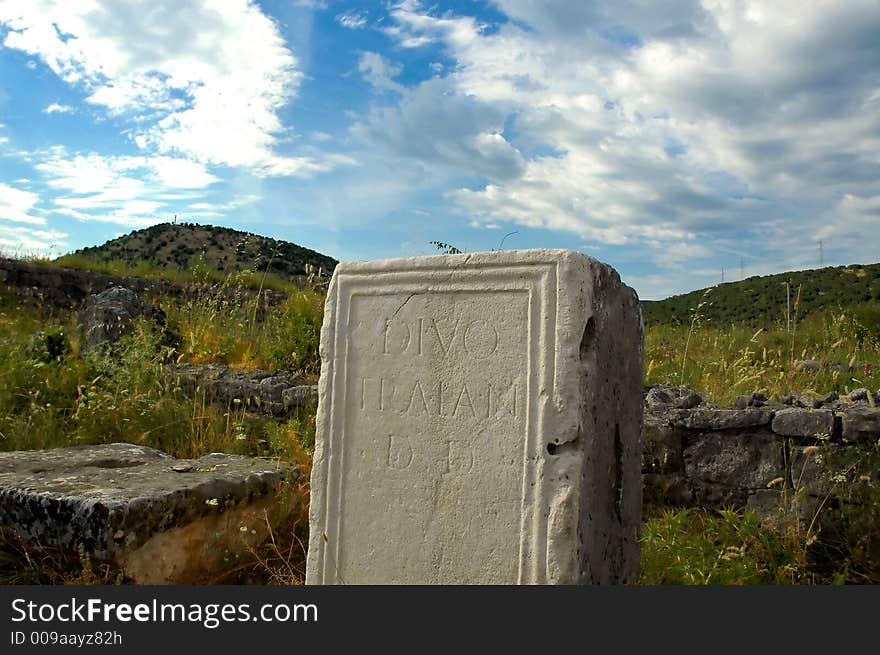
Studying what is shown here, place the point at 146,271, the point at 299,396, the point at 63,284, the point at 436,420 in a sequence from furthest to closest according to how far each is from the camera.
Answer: the point at 146,271, the point at 63,284, the point at 299,396, the point at 436,420

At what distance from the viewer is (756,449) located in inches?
155

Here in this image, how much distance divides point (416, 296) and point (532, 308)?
18.1 inches

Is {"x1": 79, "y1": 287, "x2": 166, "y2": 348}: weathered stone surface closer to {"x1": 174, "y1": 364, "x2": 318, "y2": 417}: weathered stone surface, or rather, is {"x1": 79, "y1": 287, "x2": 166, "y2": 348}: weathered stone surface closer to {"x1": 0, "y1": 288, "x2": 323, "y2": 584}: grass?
{"x1": 0, "y1": 288, "x2": 323, "y2": 584}: grass

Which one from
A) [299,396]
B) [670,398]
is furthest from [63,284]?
[670,398]

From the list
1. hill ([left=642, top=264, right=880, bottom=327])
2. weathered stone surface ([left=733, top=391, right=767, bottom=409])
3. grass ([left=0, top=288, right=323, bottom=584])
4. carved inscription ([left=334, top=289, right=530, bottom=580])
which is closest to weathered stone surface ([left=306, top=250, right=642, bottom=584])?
carved inscription ([left=334, top=289, right=530, bottom=580])

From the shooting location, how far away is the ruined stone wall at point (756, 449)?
3.70 m

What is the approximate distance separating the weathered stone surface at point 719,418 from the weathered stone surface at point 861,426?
36 cm

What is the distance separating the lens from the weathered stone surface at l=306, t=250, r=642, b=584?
89.9 inches

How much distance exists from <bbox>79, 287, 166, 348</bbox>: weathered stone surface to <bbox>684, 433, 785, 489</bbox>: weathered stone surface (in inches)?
201

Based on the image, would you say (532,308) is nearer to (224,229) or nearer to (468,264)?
(468,264)

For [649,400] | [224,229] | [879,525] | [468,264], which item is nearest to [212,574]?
[468,264]

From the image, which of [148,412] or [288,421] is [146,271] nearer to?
[148,412]

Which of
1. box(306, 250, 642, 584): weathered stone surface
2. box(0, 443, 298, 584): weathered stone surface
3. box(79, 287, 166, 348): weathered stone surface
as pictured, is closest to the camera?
box(306, 250, 642, 584): weathered stone surface

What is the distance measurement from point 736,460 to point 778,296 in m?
16.4
